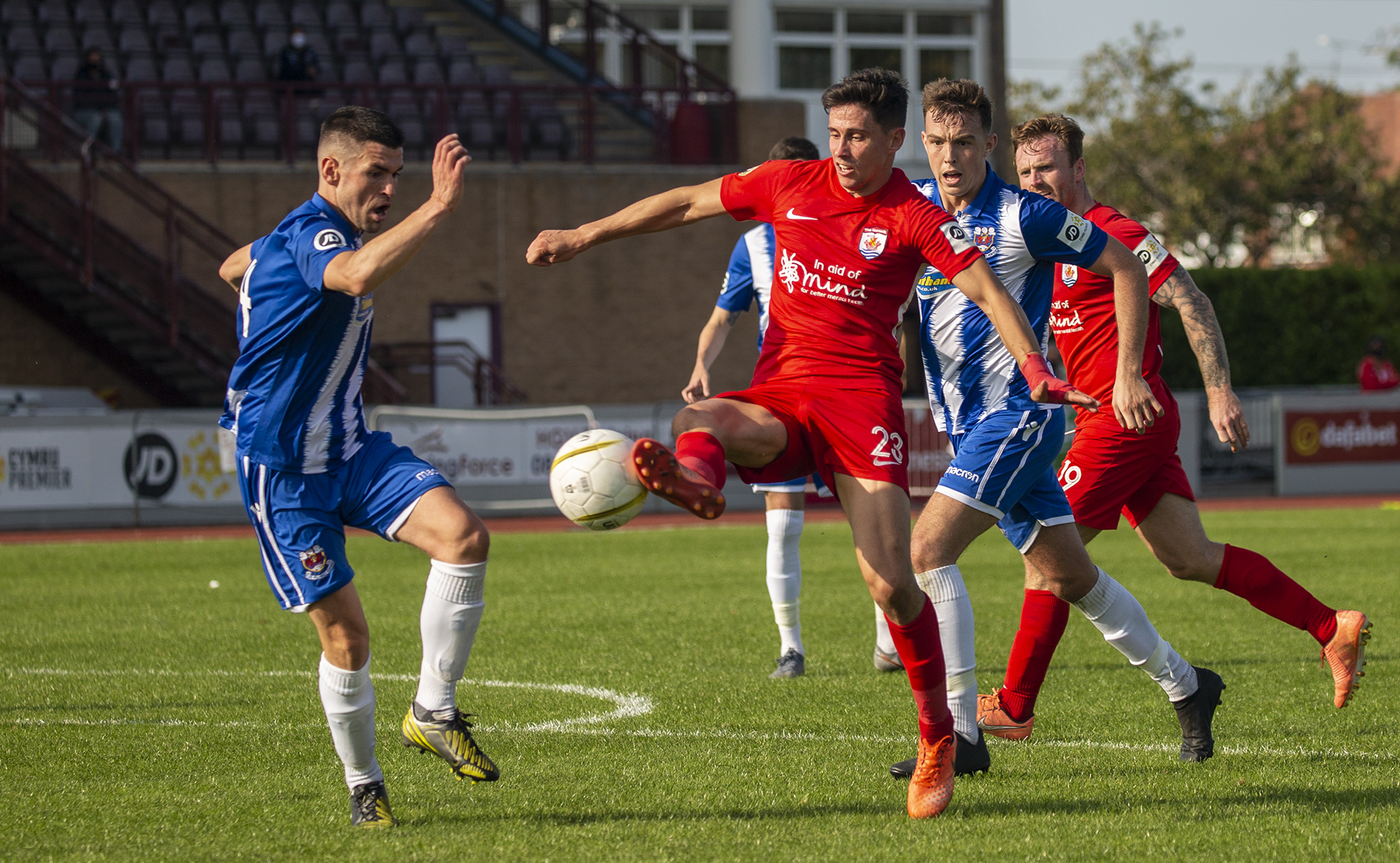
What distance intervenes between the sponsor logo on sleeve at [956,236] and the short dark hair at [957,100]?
57cm

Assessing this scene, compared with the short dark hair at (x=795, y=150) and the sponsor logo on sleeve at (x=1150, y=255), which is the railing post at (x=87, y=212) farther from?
the sponsor logo on sleeve at (x=1150, y=255)

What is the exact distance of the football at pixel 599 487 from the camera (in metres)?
4.12

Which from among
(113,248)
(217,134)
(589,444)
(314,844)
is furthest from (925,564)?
(217,134)

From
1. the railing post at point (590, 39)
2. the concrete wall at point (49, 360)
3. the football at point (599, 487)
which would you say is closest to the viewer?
the football at point (599, 487)

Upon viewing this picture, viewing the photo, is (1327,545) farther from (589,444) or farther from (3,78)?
(3,78)

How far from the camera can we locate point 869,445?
4.46m

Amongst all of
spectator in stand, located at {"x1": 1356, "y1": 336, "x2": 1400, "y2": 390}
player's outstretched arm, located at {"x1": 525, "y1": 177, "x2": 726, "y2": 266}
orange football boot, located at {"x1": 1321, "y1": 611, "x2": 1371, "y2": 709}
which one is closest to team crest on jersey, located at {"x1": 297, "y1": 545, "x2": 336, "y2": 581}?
player's outstretched arm, located at {"x1": 525, "y1": 177, "x2": 726, "y2": 266}

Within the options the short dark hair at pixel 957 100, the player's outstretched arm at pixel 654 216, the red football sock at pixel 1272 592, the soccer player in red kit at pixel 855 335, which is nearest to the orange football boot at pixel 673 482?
the soccer player in red kit at pixel 855 335

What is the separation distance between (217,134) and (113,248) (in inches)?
119

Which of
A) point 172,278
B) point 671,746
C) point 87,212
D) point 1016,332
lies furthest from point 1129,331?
point 87,212

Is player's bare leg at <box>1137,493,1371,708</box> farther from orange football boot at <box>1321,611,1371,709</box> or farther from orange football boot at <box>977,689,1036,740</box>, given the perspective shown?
orange football boot at <box>977,689,1036,740</box>

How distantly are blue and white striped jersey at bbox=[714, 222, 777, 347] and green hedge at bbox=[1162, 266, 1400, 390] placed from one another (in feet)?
83.8

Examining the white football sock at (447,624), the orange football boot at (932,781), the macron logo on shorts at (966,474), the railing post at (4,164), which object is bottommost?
the orange football boot at (932,781)

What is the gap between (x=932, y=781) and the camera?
4410mm
